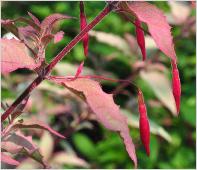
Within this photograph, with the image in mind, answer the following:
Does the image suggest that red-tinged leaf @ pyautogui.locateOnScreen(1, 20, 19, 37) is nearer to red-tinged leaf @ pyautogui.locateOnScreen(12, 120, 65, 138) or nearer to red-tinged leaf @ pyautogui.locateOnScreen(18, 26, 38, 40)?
red-tinged leaf @ pyautogui.locateOnScreen(18, 26, 38, 40)

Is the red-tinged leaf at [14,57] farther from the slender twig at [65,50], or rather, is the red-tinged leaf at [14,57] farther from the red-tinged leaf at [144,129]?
the red-tinged leaf at [144,129]

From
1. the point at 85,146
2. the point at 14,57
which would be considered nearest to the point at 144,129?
the point at 14,57

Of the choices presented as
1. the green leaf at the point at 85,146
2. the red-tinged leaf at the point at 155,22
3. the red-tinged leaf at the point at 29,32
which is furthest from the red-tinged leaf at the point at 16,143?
the green leaf at the point at 85,146

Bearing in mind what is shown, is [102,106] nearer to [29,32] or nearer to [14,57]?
[14,57]

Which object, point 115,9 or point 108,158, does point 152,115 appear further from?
point 115,9

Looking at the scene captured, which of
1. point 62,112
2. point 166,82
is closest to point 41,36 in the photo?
point 62,112
